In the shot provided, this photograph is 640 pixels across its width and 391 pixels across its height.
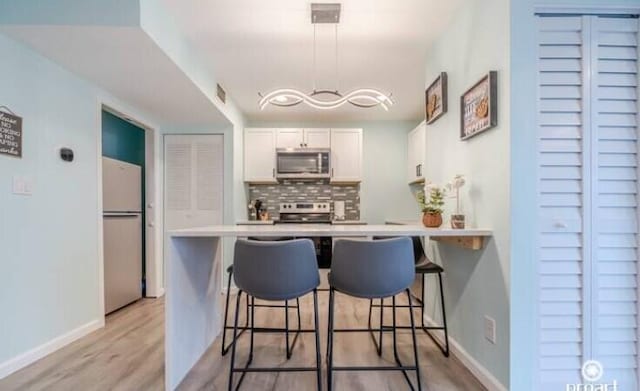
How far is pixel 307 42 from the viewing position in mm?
2514

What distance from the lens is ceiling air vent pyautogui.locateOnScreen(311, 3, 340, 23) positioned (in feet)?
6.71

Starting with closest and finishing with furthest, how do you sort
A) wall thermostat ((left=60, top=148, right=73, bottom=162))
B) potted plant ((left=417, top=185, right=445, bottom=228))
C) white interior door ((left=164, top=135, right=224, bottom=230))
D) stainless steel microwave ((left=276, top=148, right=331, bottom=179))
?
potted plant ((left=417, top=185, right=445, bottom=228)), wall thermostat ((left=60, top=148, right=73, bottom=162)), white interior door ((left=164, top=135, right=224, bottom=230)), stainless steel microwave ((left=276, top=148, right=331, bottom=179))

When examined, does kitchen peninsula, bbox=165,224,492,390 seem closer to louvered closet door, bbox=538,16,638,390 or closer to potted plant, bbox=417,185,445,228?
potted plant, bbox=417,185,445,228

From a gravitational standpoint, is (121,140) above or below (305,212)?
above

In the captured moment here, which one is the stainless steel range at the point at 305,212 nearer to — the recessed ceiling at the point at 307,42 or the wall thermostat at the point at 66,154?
the recessed ceiling at the point at 307,42

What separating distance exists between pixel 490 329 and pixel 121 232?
3.29 m

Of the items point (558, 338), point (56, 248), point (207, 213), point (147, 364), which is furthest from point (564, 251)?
point (207, 213)

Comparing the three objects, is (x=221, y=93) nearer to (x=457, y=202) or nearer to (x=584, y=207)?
(x=457, y=202)

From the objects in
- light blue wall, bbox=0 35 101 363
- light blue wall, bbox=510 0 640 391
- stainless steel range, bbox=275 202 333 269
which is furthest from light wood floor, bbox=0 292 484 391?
stainless steel range, bbox=275 202 333 269

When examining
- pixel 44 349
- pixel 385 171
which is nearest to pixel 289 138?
pixel 385 171

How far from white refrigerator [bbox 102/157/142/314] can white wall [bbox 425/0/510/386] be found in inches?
116

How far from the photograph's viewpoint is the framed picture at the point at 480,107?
174 centimetres

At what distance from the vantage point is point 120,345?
7.83 feet

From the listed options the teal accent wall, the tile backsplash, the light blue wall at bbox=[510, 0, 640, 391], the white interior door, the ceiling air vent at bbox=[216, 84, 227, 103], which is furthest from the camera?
the tile backsplash
